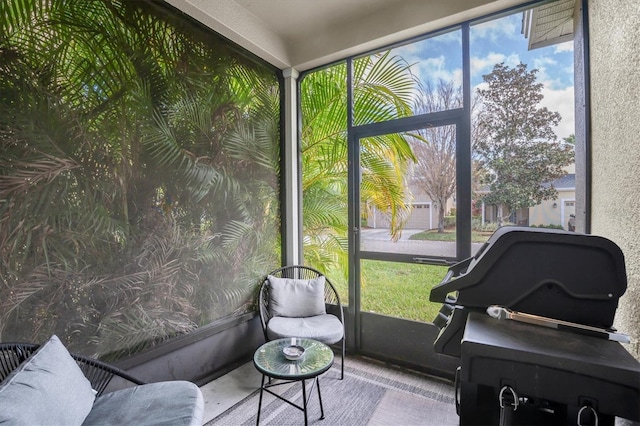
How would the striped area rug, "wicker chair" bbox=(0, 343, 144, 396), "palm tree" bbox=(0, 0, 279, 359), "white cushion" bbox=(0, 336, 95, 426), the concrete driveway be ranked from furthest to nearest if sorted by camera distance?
the concrete driveway < the striped area rug < "palm tree" bbox=(0, 0, 279, 359) < "wicker chair" bbox=(0, 343, 144, 396) < "white cushion" bbox=(0, 336, 95, 426)

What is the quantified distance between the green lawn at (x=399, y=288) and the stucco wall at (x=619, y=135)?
3.90ft

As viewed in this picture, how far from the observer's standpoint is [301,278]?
3.16m

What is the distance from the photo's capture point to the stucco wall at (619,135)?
3.88 ft

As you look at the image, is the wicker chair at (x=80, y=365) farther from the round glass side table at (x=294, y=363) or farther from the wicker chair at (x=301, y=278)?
the wicker chair at (x=301, y=278)

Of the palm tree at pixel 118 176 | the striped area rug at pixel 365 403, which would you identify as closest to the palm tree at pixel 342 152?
the palm tree at pixel 118 176

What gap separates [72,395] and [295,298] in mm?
1691

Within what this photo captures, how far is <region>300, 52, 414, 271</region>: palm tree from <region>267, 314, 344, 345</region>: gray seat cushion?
2.21 ft

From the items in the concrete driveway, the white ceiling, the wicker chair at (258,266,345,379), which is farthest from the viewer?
the wicker chair at (258,266,345,379)

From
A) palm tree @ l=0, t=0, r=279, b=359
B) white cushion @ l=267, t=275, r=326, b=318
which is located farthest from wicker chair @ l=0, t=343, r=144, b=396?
white cushion @ l=267, t=275, r=326, b=318

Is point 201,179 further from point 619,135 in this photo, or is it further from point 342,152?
point 619,135

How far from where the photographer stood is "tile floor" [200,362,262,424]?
2.11 metres

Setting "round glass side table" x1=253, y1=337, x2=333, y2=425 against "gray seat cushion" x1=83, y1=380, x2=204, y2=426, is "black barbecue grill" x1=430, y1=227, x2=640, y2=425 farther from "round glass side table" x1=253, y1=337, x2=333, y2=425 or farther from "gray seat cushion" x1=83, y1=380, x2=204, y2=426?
"gray seat cushion" x1=83, y1=380, x2=204, y2=426

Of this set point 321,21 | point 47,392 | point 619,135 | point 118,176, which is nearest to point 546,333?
point 619,135

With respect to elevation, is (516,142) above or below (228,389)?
above
